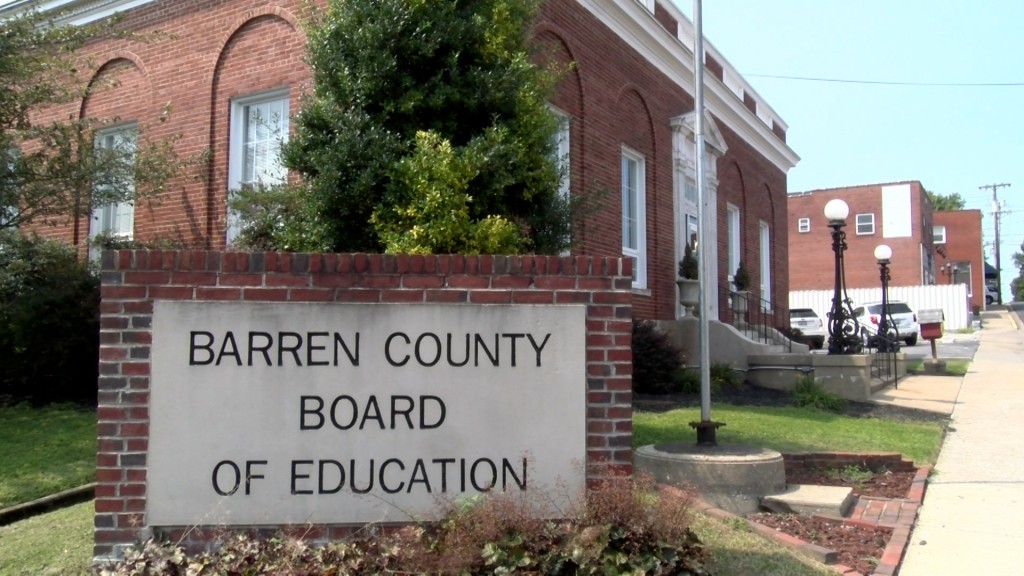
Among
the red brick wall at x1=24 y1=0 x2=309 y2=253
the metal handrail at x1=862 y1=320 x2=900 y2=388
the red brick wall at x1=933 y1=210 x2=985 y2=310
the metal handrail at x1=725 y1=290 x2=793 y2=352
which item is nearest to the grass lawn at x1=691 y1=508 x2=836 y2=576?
the red brick wall at x1=24 y1=0 x2=309 y2=253

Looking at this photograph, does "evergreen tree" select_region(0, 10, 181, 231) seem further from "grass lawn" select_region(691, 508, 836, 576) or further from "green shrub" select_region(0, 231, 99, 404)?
Answer: "grass lawn" select_region(691, 508, 836, 576)

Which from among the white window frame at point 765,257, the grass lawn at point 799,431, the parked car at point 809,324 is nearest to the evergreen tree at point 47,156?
the grass lawn at point 799,431

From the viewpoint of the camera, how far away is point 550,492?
16.0ft

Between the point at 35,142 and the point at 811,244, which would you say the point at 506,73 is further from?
the point at 811,244

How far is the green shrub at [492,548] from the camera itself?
443 cm

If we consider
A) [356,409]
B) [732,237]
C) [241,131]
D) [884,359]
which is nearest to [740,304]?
[732,237]

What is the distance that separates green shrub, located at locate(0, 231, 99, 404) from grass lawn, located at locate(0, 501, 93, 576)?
428 centimetres

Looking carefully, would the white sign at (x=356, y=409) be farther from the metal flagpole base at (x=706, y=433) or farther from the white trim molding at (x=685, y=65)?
the white trim molding at (x=685, y=65)

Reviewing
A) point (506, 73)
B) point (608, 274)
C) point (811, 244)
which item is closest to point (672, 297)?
point (506, 73)

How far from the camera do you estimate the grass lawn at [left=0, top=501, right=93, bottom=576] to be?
4.92m

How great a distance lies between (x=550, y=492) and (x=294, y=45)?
338 inches

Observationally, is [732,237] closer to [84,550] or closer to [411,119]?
[411,119]

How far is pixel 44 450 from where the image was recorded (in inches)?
307

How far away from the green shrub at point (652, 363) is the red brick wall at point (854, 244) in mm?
42707
